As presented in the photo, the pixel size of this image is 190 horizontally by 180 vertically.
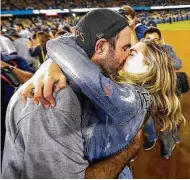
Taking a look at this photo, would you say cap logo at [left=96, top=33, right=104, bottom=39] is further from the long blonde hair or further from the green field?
the green field

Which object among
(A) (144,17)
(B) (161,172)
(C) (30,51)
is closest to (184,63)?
(A) (144,17)

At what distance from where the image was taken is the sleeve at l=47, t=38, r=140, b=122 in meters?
0.63

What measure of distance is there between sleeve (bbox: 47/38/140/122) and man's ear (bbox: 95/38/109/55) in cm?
4

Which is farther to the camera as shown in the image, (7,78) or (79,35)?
(7,78)

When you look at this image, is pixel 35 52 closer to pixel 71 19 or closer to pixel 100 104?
pixel 71 19

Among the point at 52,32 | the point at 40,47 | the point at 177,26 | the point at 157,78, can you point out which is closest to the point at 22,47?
the point at 40,47

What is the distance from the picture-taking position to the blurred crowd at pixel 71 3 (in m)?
1.26

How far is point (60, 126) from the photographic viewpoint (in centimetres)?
60

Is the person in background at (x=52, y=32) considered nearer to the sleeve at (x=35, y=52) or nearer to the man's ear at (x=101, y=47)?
the sleeve at (x=35, y=52)

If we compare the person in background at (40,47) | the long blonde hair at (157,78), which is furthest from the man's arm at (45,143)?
the person in background at (40,47)

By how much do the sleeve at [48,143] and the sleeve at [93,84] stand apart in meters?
0.04

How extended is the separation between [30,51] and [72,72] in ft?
4.53

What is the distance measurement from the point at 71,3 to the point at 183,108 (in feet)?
2.36

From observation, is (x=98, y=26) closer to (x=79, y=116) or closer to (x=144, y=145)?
(x=79, y=116)
